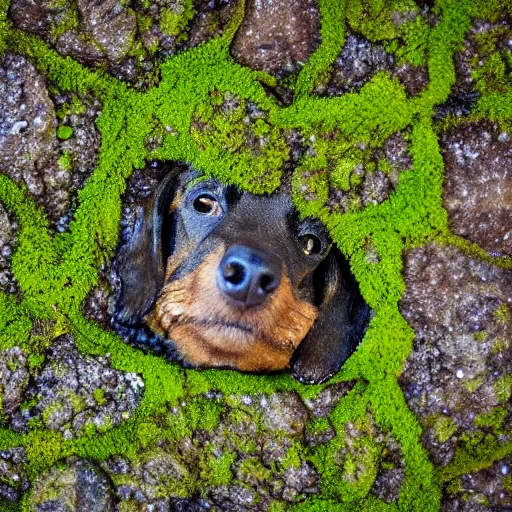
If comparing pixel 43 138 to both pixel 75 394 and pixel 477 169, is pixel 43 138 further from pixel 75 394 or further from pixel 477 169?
pixel 477 169

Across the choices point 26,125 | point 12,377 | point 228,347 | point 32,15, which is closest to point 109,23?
point 32,15

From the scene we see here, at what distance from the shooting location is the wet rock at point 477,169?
3.41 meters

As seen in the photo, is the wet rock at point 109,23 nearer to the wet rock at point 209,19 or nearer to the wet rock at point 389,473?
the wet rock at point 209,19

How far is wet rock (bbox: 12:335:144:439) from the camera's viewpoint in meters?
3.39

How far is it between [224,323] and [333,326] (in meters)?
0.65

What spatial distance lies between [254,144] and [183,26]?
0.68m

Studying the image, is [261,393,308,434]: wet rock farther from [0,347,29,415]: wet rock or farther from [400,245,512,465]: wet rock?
[0,347,29,415]: wet rock

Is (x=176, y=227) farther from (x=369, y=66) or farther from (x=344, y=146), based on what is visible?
(x=369, y=66)

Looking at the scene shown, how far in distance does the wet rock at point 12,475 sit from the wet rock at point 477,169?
8.08ft

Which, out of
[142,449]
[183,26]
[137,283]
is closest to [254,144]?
[183,26]

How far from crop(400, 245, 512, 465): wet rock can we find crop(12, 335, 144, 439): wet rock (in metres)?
1.44

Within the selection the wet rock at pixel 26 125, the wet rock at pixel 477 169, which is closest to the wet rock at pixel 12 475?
the wet rock at pixel 26 125

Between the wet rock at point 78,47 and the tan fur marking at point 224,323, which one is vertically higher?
the wet rock at point 78,47

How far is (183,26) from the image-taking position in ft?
11.2
